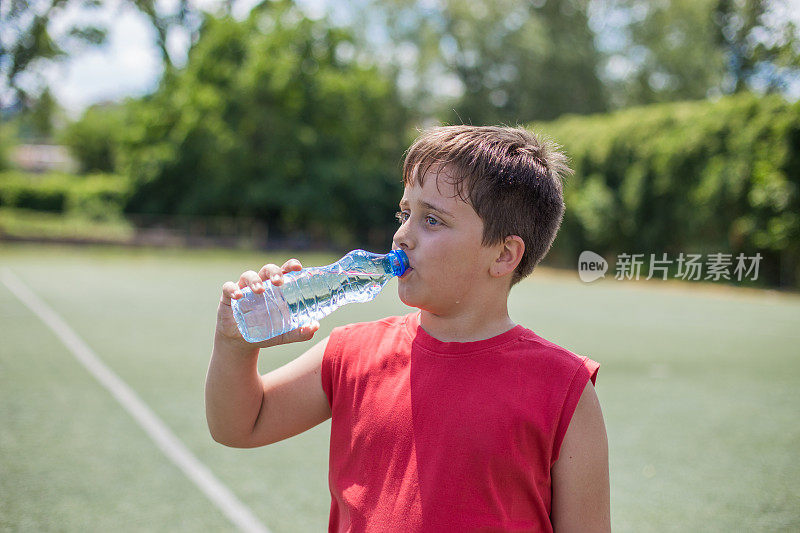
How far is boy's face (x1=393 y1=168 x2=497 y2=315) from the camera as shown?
1.77 meters

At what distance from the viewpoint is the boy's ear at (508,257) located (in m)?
1.84

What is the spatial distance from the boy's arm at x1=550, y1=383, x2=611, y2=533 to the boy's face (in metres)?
0.39

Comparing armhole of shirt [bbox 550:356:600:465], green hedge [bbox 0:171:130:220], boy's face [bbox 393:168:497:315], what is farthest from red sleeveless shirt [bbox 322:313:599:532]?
green hedge [bbox 0:171:130:220]

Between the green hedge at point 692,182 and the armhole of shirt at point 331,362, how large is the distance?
11.7 metres

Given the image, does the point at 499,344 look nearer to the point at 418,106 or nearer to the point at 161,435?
the point at 161,435

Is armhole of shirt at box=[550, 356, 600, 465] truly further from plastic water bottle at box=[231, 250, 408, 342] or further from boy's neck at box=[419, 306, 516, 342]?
plastic water bottle at box=[231, 250, 408, 342]

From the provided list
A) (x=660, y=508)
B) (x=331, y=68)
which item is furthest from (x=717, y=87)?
(x=660, y=508)

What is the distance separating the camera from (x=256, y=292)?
1.71 meters

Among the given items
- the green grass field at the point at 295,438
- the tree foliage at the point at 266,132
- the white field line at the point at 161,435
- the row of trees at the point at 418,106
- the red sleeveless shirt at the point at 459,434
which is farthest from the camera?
the tree foliage at the point at 266,132

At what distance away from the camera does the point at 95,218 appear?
36.2 m

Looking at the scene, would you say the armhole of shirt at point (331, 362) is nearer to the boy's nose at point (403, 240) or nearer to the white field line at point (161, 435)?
the boy's nose at point (403, 240)

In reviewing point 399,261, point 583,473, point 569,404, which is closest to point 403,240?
point 399,261

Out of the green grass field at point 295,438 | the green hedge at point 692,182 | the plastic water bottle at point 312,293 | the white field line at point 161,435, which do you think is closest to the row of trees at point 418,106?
the green hedge at point 692,182

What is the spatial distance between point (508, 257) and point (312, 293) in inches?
28.0
